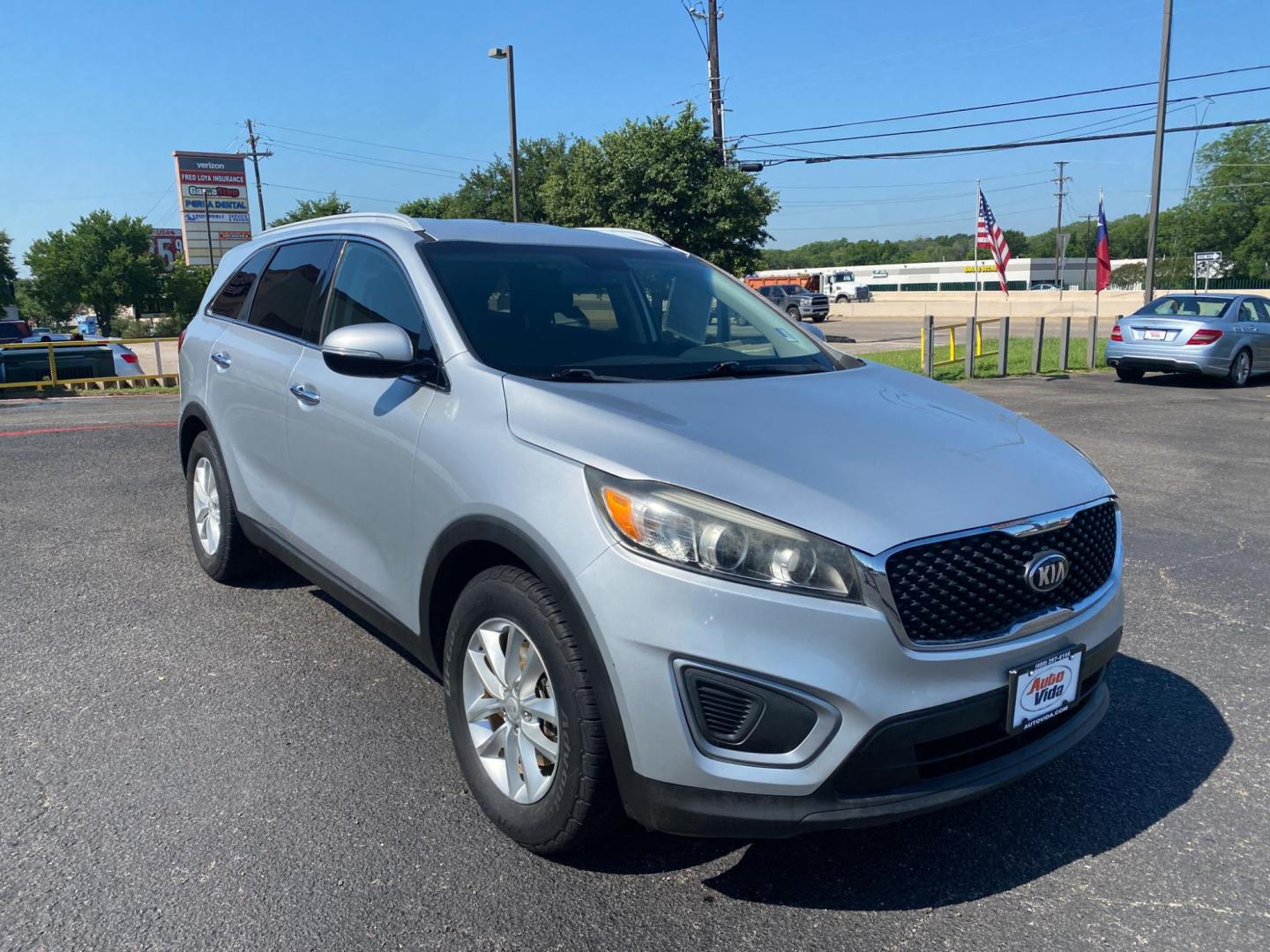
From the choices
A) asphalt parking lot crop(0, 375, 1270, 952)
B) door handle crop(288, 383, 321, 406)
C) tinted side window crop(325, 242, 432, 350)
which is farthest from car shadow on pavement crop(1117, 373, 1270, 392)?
door handle crop(288, 383, 321, 406)

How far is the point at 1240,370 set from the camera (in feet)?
52.6

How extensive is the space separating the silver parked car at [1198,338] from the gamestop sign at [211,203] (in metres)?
77.1

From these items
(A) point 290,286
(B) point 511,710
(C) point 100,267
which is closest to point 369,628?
(A) point 290,286

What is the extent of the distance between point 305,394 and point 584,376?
4.32 ft

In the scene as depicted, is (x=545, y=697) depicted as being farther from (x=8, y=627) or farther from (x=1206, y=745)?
(x=8, y=627)

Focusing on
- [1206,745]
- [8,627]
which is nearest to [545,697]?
[1206,745]

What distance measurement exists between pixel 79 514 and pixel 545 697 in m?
5.39

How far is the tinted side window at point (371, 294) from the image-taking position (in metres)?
3.48

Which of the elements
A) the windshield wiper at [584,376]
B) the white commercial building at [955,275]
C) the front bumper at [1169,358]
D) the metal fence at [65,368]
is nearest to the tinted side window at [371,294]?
the windshield wiper at [584,376]

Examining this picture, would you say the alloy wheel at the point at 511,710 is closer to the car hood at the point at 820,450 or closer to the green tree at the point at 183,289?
the car hood at the point at 820,450

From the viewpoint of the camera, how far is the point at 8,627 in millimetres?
4609

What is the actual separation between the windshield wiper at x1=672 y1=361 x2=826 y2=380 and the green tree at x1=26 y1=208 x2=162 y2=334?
6856 cm

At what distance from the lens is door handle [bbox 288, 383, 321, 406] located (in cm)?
380

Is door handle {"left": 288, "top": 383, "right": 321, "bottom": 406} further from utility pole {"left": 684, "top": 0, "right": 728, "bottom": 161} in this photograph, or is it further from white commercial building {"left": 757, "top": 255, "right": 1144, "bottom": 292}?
white commercial building {"left": 757, "top": 255, "right": 1144, "bottom": 292}
